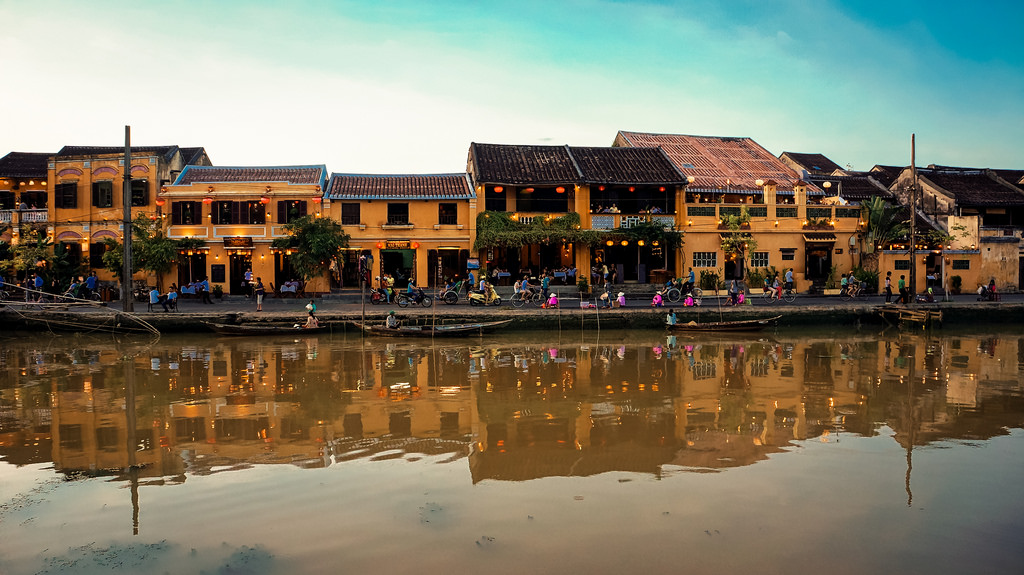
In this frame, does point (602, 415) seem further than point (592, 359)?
No

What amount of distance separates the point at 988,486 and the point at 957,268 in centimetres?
2565

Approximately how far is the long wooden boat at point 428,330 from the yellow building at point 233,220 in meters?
7.35

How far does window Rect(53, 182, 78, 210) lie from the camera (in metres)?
27.0

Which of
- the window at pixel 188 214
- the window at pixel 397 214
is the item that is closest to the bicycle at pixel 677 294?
the window at pixel 397 214

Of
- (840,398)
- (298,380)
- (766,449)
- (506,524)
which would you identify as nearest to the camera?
(506,524)

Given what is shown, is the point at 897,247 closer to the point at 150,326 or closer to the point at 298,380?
the point at 298,380

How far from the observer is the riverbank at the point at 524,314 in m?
21.2

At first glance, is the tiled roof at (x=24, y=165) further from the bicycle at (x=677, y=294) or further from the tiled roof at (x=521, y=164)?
the bicycle at (x=677, y=294)

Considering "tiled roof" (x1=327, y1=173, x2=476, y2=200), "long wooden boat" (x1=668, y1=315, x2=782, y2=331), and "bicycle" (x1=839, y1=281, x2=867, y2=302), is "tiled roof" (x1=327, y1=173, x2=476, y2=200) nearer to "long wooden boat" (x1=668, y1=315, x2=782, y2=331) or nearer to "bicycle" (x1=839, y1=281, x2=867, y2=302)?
"long wooden boat" (x1=668, y1=315, x2=782, y2=331)

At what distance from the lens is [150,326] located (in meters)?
20.0

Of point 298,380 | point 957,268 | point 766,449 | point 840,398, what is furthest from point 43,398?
point 957,268

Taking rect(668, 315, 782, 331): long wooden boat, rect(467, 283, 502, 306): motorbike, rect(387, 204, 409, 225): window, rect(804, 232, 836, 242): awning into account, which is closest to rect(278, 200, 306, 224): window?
rect(387, 204, 409, 225): window

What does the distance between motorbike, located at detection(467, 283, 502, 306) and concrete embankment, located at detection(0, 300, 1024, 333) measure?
0.41 metres

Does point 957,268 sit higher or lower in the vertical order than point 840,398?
higher
